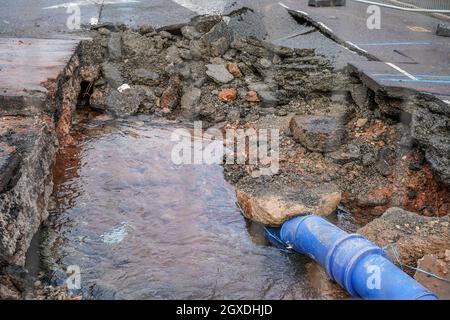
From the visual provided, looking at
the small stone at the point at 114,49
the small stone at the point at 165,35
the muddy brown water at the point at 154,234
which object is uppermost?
the small stone at the point at 165,35

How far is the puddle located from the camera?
3654mm

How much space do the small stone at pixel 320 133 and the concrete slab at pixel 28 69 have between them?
9.68 ft

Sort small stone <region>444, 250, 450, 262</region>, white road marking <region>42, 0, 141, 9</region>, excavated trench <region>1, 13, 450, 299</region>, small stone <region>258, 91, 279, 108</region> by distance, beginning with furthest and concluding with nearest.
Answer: white road marking <region>42, 0, 141, 9</region> → small stone <region>258, 91, 279, 108</region> → excavated trench <region>1, 13, 450, 299</region> → small stone <region>444, 250, 450, 262</region>

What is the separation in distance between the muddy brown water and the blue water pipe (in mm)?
283

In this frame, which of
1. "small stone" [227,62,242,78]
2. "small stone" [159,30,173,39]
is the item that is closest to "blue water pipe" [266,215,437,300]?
"small stone" [227,62,242,78]

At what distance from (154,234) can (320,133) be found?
231 cm

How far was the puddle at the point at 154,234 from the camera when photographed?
3.65 m

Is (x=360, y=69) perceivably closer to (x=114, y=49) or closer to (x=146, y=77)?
(x=146, y=77)

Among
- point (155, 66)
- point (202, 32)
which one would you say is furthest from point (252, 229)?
point (202, 32)

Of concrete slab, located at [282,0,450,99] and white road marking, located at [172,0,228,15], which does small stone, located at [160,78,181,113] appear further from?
concrete slab, located at [282,0,450,99]

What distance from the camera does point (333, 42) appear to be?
23.4ft

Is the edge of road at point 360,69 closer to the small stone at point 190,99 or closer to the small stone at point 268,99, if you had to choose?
the small stone at point 268,99

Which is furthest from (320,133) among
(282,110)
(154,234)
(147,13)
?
(147,13)

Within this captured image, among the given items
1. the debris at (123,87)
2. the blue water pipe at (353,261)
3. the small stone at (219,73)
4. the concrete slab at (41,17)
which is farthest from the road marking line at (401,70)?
the concrete slab at (41,17)
